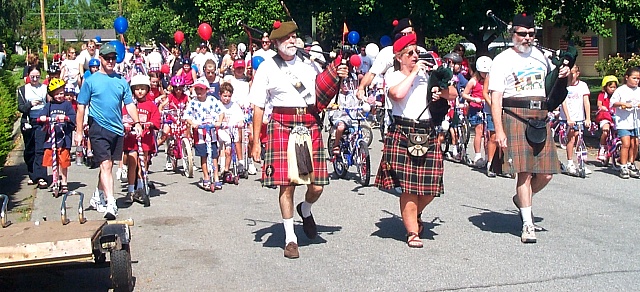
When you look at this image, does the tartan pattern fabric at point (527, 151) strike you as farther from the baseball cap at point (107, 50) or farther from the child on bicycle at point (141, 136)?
the child on bicycle at point (141, 136)

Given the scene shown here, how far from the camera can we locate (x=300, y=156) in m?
7.38

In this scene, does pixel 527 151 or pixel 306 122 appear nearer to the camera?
pixel 306 122

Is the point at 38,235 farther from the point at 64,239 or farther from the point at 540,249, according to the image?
the point at 540,249

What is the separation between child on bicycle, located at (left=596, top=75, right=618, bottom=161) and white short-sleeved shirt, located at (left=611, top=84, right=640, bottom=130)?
44cm

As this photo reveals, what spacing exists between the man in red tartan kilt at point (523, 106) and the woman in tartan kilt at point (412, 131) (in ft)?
1.77

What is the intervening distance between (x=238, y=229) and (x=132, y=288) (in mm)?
2345

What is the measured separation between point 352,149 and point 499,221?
3.49 metres

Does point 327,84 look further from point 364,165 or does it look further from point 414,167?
point 364,165

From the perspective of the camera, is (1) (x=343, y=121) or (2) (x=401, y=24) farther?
(1) (x=343, y=121)

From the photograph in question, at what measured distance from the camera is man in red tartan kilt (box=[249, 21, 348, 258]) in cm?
739

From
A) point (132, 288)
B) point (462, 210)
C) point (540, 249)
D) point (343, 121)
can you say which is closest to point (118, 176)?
point (343, 121)

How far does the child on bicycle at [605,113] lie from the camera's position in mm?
12781

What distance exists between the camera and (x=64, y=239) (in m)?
5.73

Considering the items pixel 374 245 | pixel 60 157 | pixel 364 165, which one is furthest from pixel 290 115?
pixel 60 157
